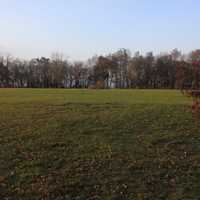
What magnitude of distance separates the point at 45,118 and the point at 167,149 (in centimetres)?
866

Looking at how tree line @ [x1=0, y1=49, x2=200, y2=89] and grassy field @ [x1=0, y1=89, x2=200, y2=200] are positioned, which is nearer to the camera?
grassy field @ [x1=0, y1=89, x2=200, y2=200]

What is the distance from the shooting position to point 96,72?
10562 cm

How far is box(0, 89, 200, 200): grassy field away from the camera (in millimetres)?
8719

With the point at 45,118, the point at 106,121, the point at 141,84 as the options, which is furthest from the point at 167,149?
the point at 141,84

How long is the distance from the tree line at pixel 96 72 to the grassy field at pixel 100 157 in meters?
81.1

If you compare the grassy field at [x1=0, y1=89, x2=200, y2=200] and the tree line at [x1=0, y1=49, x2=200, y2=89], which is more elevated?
the tree line at [x1=0, y1=49, x2=200, y2=89]

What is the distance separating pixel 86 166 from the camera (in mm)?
→ 10500

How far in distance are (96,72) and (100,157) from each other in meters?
94.9

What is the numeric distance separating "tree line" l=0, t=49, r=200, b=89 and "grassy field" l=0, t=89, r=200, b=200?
3194 inches

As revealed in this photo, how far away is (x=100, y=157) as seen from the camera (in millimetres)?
11344

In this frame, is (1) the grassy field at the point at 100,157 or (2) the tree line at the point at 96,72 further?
(2) the tree line at the point at 96,72

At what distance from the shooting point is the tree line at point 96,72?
326 feet

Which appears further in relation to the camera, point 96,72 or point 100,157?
point 96,72

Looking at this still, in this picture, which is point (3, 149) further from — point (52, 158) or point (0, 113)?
point (0, 113)
